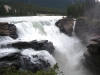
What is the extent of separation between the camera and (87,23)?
127 ft

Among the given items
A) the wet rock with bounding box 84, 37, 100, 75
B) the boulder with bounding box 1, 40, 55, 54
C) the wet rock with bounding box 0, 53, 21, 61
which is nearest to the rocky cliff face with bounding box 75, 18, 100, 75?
the wet rock with bounding box 84, 37, 100, 75

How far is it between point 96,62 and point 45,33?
16.4 m

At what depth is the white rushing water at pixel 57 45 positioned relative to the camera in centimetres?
2838

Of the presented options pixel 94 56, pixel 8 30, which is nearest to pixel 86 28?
pixel 94 56

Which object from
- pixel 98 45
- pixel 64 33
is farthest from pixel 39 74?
pixel 64 33

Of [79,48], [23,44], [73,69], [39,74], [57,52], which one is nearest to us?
[39,74]

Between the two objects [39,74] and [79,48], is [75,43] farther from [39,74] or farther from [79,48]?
[39,74]

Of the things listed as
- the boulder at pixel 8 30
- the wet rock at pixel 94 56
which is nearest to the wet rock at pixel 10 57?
the boulder at pixel 8 30

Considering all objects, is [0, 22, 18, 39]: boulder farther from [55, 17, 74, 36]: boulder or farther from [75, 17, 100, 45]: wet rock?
[75, 17, 100, 45]: wet rock

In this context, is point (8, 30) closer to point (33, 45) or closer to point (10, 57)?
point (33, 45)

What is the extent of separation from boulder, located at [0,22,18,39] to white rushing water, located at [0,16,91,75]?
1.17 meters

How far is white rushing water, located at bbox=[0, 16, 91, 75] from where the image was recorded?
93.1 feet

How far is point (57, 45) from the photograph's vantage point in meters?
35.1

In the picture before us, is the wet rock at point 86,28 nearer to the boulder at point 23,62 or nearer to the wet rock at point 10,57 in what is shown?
the boulder at point 23,62
